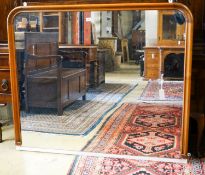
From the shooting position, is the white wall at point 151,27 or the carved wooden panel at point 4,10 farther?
the carved wooden panel at point 4,10

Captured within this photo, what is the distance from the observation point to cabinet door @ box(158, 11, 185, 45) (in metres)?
2.03

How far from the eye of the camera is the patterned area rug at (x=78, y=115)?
234 cm

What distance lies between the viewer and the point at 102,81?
2.39 m

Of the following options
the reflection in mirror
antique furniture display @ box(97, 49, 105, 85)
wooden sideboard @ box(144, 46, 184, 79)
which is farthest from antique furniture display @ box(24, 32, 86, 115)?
wooden sideboard @ box(144, 46, 184, 79)

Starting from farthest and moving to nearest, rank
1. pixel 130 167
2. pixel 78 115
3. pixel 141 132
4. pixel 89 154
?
pixel 78 115
pixel 141 132
pixel 89 154
pixel 130 167

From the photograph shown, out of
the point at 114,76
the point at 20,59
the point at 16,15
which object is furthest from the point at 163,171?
the point at 16,15

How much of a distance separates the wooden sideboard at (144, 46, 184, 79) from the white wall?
51mm

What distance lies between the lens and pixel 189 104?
6.26 feet

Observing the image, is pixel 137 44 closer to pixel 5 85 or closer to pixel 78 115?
pixel 78 115

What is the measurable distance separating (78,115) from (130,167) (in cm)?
65

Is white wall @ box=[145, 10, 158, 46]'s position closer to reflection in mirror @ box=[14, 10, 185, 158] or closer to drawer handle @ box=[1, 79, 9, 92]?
reflection in mirror @ box=[14, 10, 185, 158]

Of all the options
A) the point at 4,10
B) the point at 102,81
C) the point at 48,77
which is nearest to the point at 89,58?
the point at 102,81

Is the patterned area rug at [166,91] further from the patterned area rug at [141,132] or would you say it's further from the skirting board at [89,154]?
the skirting board at [89,154]

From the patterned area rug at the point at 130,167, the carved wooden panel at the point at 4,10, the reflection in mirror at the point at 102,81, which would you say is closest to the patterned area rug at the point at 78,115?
the reflection in mirror at the point at 102,81
